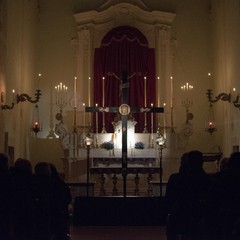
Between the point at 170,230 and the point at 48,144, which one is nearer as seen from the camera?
the point at 170,230

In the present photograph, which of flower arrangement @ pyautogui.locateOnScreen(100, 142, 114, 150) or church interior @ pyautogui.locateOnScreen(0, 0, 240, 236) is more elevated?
church interior @ pyautogui.locateOnScreen(0, 0, 240, 236)

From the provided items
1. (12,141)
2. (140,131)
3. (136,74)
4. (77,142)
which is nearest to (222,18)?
(136,74)

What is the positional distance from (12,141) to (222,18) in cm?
706

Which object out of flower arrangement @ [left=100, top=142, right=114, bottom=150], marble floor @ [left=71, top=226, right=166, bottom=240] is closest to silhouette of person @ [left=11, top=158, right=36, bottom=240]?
marble floor @ [left=71, top=226, right=166, bottom=240]

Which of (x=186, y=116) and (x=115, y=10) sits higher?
(x=115, y=10)

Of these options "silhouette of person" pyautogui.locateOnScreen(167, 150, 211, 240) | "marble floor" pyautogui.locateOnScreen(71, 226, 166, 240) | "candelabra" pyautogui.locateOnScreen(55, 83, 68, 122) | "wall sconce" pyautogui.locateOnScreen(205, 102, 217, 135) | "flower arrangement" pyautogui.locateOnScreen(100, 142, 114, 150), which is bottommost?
"marble floor" pyautogui.locateOnScreen(71, 226, 166, 240)

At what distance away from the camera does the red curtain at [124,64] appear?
17094mm

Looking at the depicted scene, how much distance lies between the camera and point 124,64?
56.1 ft

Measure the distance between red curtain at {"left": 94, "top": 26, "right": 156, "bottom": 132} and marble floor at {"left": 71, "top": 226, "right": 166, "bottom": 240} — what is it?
771 cm

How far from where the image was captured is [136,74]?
55.8 ft

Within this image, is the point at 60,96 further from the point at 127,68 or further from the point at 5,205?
the point at 5,205

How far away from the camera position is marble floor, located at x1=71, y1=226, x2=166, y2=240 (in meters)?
8.45

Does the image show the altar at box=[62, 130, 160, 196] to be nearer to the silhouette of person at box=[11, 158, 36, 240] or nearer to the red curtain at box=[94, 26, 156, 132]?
the red curtain at box=[94, 26, 156, 132]

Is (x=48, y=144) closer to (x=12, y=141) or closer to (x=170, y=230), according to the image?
(x=12, y=141)
